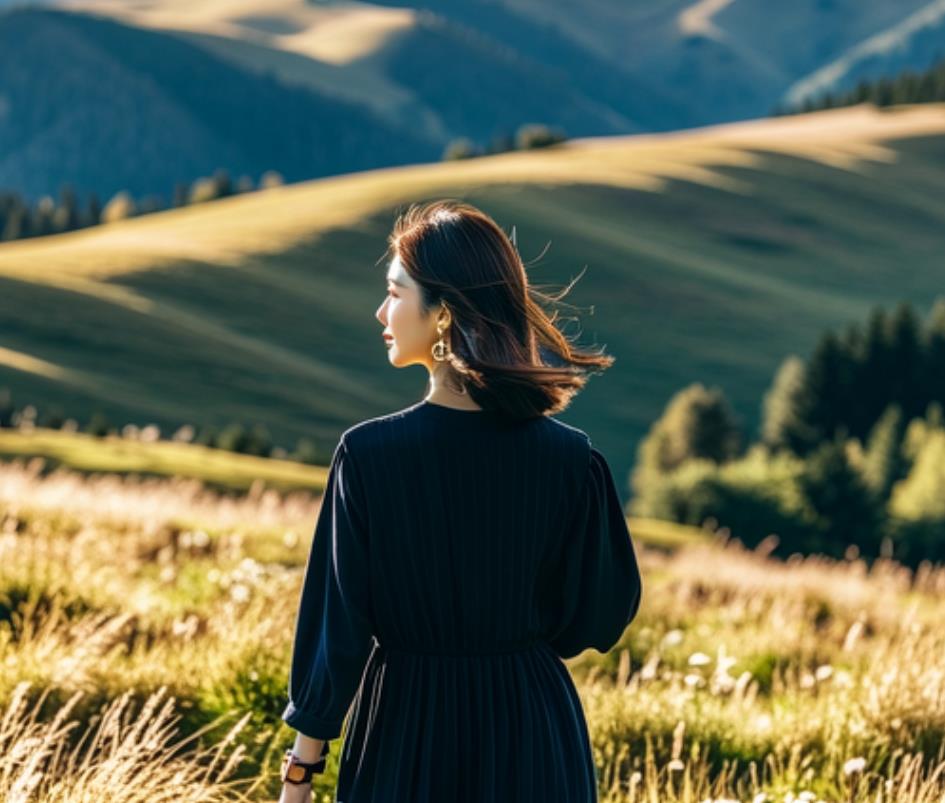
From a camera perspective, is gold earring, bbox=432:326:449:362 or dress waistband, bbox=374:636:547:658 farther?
dress waistband, bbox=374:636:547:658

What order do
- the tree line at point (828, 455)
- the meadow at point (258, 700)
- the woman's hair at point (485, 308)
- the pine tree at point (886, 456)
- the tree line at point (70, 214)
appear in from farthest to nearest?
1. the tree line at point (70, 214)
2. the pine tree at point (886, 456)
3. the tree line at point (828, 455)
4. the meadow at point (258, 700)
5. the woman's hair at point (485, 308)

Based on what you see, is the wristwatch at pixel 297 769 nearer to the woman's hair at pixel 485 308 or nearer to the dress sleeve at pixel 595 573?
the dress sleeve at pixel 595 573

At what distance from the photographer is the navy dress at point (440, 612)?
3855 mm

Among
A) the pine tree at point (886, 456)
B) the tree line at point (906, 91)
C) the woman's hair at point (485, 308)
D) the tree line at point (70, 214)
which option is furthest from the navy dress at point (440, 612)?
the tree line at point (906, 91)

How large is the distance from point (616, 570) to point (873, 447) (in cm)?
7721

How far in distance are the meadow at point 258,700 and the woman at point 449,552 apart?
811 mm

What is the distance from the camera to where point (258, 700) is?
6707 mm

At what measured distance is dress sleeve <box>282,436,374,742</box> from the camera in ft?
12.6

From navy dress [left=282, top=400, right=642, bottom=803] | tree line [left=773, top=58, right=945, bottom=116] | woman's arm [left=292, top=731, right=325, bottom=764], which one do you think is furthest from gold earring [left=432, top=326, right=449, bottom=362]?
tree line [left=773, top=58, right=945, bottom=116]

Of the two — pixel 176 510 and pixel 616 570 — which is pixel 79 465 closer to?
pixel 176 510

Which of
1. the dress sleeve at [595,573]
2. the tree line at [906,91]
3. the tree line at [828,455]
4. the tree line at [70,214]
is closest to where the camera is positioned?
the dress sleeve at [595,573]

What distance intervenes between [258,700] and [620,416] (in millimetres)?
77282

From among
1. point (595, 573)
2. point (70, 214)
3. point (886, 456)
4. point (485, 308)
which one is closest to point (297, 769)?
point (595, 573)

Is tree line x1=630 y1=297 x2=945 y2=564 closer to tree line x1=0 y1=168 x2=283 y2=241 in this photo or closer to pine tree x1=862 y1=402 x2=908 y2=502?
pine tree x1=862 y1=402 x2=908 y2=502
